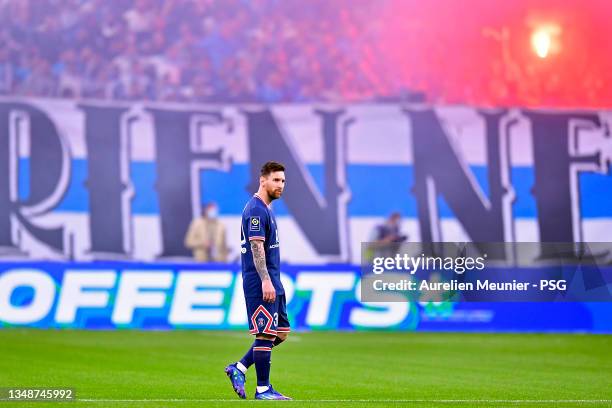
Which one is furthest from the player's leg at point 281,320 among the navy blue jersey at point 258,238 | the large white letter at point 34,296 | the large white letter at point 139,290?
the large white letter at point 34,296

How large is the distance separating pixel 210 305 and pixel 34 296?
2.96 meters

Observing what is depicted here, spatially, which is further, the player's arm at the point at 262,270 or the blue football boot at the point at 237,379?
the blue football boot at the point at 237,379

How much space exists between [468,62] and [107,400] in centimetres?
2075

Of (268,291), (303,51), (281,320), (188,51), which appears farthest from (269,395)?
(303,51)

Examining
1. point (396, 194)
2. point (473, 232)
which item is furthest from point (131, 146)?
point (473, 232)

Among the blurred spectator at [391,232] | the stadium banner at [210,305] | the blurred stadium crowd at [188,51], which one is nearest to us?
the stadium banner at [210,305]

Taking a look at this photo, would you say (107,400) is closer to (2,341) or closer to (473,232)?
(2,341)

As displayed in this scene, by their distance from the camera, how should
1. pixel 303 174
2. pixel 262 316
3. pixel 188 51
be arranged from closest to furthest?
pixel 262 316, pixel 303 174, pixel 188 51

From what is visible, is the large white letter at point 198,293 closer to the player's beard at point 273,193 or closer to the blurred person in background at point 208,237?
the blurred person in background at point 208,237

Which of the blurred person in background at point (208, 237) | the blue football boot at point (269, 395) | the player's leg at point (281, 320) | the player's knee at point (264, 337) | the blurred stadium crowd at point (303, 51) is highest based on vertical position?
the blurred stadium crowd at point (303, 51)

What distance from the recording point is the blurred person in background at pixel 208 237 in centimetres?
2669

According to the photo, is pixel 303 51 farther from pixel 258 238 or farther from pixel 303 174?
pixel 258 238

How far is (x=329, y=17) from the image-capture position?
30.3 metres

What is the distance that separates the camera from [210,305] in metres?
21.8
